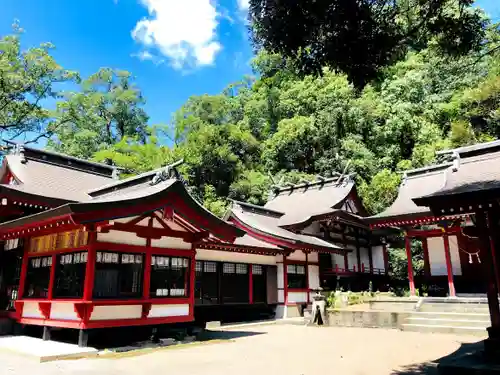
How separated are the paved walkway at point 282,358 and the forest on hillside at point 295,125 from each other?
61.5ft

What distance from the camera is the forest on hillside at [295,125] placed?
28.1 metres

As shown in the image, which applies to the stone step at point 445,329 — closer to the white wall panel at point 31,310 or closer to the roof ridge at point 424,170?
the roof ridge at point 424,170

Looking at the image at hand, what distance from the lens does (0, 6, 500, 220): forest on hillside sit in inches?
1107

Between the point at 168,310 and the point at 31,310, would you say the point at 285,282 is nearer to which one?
the point at 168,310

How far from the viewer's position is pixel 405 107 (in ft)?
108

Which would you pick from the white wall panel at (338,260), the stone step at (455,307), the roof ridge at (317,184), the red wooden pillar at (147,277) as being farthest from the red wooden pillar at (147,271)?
the roof ridge at (317,184)

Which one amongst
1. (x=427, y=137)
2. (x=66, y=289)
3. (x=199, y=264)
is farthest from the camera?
(x=427, y=137)

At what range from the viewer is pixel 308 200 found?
26094mm

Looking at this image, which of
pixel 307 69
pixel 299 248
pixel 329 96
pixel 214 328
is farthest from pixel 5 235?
pixel 329 96

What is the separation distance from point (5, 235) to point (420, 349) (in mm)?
12928

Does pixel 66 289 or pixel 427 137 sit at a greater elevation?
pixel 427 137

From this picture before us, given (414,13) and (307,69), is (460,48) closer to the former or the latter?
(414,13)

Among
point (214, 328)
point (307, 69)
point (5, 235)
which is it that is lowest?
point (214, 328)

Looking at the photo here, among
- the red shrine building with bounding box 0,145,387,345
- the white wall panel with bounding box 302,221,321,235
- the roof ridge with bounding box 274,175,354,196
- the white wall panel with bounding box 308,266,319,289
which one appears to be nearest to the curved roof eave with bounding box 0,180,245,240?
the red shrine building with bounding box 0,145,387,345
